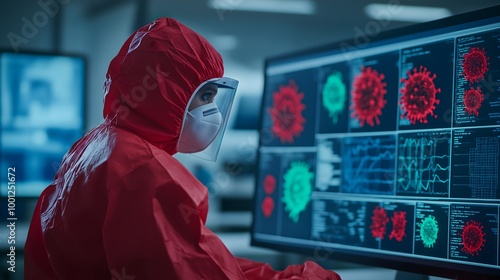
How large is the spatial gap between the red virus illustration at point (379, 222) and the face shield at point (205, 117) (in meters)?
0.36

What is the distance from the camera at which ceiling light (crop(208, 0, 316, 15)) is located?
3190mm

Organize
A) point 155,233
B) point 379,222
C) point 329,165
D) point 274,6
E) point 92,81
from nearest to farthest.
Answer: point 155,233 → point 379,222 → point 329,165 → point 92,81 → point 274,6

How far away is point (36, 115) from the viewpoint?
6.25 ft

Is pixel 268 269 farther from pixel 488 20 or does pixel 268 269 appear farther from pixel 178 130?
pixel 488 20

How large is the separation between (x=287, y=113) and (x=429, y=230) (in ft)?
1.59

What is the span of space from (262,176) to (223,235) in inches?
26.8

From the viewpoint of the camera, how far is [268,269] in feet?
3.86

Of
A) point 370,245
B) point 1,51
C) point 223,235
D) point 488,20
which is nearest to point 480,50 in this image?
point 488,20

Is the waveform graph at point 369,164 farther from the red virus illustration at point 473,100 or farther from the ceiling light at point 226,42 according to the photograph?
the ceiling light at point 226,42

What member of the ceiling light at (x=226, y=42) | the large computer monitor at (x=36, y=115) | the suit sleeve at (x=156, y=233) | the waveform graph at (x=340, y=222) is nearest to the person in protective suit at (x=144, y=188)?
the suit sleeve at (x=156, y=233)

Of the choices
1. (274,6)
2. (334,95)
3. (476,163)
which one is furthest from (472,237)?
(274,6)

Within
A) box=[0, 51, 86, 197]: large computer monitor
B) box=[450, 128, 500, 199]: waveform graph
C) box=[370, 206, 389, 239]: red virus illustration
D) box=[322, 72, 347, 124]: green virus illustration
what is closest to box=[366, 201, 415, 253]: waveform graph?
box=[370, 206, 389, 239]: red virus illustration

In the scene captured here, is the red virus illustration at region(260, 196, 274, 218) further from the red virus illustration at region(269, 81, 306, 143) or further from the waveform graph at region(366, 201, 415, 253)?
the waveform graph at region(366, 201, 415, 253)

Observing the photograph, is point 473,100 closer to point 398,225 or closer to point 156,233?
point 398,225
